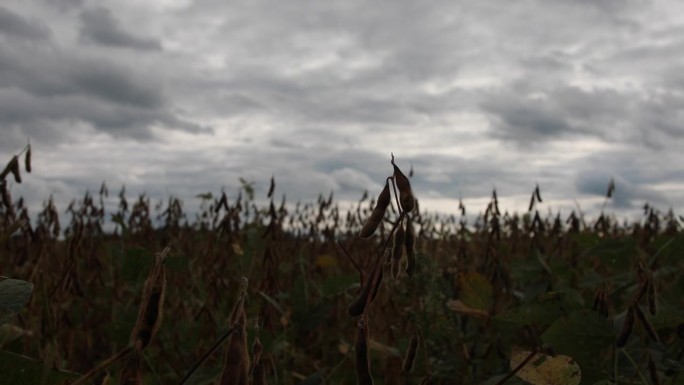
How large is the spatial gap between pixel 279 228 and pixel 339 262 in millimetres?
1092

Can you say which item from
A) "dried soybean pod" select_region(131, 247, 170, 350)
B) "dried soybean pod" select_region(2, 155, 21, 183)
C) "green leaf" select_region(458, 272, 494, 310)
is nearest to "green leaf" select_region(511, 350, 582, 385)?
"dried soybean pod" select_region(131, 247, 170, 350)

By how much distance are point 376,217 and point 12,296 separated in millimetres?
637

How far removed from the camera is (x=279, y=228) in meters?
4.34

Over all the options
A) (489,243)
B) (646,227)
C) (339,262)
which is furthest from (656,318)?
(339,262)

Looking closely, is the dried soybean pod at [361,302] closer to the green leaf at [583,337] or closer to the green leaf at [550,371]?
the green leaf at [550,371]

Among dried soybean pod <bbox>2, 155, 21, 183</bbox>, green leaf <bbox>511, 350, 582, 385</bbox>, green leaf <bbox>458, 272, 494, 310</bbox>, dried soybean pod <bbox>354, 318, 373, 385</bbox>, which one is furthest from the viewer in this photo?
green leaf <bbox>458, 272, 494, 310</bbox>

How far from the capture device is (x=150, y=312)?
0.80 meters

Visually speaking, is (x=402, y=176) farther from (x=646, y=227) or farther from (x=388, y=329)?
(x=646, y=227)

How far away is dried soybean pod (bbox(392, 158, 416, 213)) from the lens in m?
1.01

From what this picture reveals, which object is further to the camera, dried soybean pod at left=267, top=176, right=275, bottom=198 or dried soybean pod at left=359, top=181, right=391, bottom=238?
dried soybean pod at left=267, top=176, right=275, bottom=198

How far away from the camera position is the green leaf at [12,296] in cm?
106

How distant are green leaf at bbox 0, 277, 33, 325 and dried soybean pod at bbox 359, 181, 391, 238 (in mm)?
576

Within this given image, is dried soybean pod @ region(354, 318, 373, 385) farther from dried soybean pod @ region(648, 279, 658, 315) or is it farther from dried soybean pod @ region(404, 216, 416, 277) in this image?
dried soybean pod @ region(648, 279, 658, 315)

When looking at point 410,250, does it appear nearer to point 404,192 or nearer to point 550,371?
point 404,192
